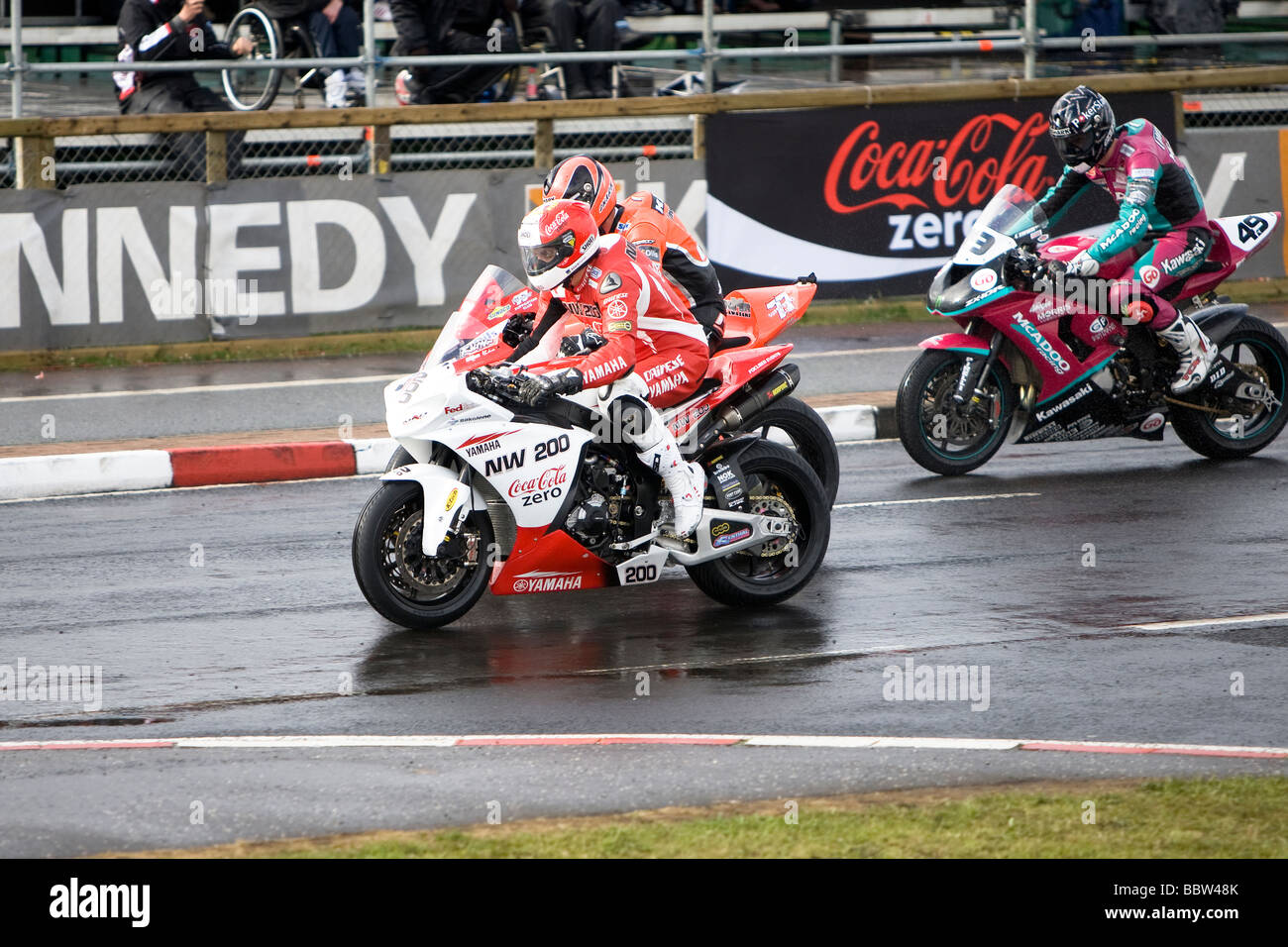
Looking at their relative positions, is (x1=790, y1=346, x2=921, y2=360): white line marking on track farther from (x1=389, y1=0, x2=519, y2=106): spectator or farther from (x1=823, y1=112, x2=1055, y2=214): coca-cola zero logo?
(x1=389, y1=0, x2=519, y2=106): spectator

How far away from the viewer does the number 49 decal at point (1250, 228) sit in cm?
1219

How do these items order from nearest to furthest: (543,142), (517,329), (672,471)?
1. (672,471)
2. (517,329)
3. (543,142)

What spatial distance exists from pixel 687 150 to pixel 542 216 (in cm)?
931

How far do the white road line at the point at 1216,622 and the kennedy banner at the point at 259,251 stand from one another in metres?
9.08

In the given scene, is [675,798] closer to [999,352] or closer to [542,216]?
[542,216]

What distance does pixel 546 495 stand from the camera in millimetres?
8297

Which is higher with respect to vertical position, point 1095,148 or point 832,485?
point 1095,148

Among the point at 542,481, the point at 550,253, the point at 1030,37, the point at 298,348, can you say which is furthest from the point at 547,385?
the point at 1030,37

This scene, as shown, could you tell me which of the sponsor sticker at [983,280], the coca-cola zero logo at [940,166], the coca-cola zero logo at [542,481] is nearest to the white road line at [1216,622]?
the coca-cola zero logo at [542,481]

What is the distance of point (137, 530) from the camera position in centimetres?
1073

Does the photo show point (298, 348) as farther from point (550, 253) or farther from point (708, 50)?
point (550, 253)

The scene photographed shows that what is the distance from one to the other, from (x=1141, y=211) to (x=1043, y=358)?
1078 mm

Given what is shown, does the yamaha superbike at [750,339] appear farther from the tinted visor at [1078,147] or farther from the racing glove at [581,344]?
the tinted visor at [1078,147]
